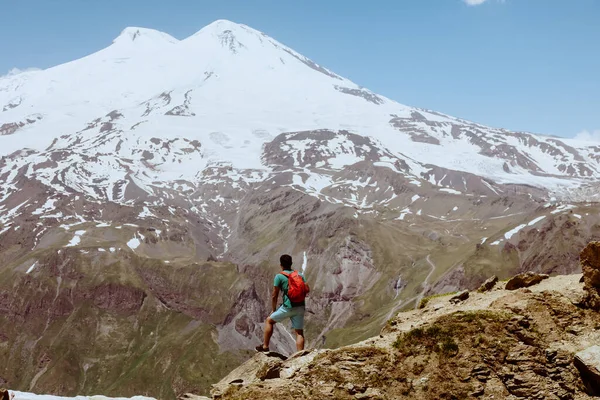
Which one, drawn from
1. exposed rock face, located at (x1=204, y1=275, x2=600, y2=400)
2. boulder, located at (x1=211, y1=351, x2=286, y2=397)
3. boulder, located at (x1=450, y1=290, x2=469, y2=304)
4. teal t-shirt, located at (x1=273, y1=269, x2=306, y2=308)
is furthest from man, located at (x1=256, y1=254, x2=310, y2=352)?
boulder, located at (x1=450, y1=290, x2=469, y2=304)

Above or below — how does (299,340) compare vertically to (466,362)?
above

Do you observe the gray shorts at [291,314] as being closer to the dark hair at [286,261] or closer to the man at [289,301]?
the man at [289,301]

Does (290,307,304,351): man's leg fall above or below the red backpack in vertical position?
below

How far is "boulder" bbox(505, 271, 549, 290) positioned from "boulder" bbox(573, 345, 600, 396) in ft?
17.2

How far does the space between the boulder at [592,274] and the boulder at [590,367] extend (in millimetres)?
1791

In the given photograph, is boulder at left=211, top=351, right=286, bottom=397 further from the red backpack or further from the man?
the red backpack

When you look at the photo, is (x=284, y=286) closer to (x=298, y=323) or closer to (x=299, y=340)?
(x=298, y=323)

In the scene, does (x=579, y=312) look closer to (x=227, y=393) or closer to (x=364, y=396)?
(x=364, y=396)

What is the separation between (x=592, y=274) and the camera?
16750mm

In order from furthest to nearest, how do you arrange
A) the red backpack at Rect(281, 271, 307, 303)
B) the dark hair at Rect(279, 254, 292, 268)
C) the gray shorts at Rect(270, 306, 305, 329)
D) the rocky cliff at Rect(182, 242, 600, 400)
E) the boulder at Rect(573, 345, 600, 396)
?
the dark hair at Rect(279, 254, 292, 268) → the red backpack at Rect(281, 271, 307, 303) → the gray shorts at Rect(270, 306, 305, 329) → the rocky cliff at Rect(182, 242, 600, 400) → the boulder at Rect(573, 345, 600, 396)

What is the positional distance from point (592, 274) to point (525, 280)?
12.9 feet

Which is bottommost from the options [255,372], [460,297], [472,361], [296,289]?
[472,361]

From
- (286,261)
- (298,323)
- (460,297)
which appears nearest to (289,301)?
(298,323)

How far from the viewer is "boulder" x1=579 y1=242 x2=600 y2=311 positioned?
1652 cm
